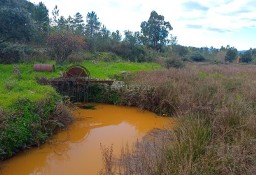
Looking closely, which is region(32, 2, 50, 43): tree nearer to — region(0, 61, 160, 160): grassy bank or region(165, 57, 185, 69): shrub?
region(165, 57, 185, 69): shrub

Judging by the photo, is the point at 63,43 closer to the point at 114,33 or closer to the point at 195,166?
the point at 195,166

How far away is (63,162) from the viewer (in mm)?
5953

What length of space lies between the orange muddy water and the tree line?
6.34 metres

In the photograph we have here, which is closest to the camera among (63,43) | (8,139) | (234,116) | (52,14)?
(234,116)

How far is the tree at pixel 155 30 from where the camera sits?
105 ft

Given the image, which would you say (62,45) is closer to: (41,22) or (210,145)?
(41,22)

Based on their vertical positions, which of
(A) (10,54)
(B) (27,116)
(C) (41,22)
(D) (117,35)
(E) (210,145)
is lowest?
(B) (27,116)

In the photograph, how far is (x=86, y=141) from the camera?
7.24 meters

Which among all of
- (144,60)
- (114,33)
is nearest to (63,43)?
(144,60)

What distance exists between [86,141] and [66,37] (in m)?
9.73

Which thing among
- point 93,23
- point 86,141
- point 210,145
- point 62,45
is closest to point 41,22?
point 62,45

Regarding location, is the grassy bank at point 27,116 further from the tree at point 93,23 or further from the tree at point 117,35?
the tree at point 93,23

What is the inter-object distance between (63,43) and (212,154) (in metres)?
13.1

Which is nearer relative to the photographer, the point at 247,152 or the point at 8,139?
the point at 247,152
